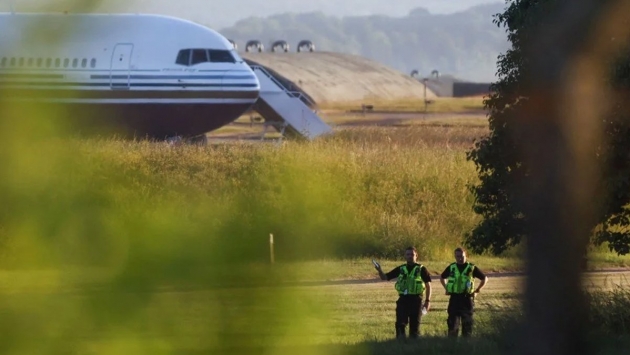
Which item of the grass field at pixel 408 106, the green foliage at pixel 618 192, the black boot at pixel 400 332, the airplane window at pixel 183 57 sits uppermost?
the airplane window at pixel 183 57

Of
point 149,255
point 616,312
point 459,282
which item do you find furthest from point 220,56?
point 149,255

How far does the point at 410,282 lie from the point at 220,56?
20.0m

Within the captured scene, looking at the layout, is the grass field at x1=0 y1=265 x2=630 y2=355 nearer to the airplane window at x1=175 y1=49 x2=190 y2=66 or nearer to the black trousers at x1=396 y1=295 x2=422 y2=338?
the black trousers at x1=396 y1=295 x2=422 y2=338

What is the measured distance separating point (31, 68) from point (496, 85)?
34.4 feet

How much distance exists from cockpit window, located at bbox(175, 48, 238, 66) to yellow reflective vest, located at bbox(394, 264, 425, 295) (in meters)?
19.5

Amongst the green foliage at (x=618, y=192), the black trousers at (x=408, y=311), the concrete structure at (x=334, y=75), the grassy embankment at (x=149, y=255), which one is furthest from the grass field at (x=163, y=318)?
the concrete structure at (x=334, y=75)

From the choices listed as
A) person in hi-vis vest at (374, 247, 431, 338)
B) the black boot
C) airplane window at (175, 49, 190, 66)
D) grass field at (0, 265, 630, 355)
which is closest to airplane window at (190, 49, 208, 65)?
airplane window at (175, 49, 190, 66)

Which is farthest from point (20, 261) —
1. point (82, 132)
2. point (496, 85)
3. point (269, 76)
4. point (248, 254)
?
point (269, 76)

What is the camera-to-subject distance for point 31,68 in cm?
273

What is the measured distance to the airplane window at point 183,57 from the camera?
30.8 m

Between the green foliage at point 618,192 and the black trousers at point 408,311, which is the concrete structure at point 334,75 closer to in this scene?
the green foliage at point 618,192

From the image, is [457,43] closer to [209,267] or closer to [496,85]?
[209,267]

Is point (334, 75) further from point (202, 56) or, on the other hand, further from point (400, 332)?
point (400, 332)

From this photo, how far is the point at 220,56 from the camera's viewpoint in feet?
103
